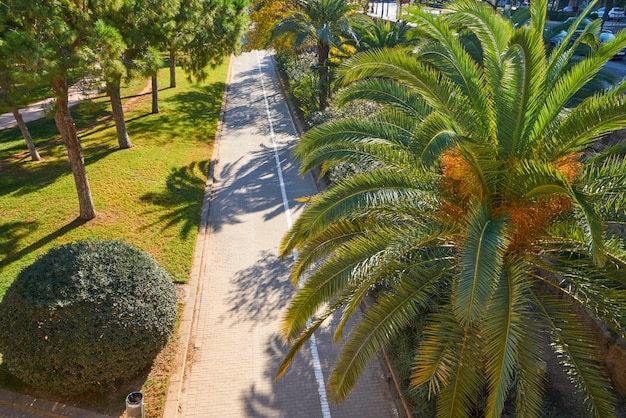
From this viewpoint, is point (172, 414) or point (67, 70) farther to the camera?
point (67, 70)

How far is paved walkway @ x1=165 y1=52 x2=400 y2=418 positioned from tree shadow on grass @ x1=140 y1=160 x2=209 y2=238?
0.41 meters

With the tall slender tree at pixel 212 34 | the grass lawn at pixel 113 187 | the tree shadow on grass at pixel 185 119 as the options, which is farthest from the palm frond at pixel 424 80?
the tree shadow on grass at pixel 185 119

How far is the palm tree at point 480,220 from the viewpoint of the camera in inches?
181

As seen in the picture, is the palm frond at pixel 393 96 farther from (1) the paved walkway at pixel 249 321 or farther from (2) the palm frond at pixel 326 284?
(1) the paved walkway at pixel 249 321

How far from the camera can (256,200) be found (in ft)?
44.9

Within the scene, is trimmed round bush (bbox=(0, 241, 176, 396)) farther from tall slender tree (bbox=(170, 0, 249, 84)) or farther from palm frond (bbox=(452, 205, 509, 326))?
tall slender tree (bbox=(170, 0, 249, 84))

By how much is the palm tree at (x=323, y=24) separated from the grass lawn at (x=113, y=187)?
535cm

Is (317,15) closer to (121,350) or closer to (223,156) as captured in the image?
(223,156)

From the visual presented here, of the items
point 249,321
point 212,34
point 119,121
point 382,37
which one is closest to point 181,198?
point 119,121

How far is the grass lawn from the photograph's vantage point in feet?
34.9

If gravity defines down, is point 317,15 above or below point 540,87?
above

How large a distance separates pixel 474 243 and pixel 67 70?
7961 millimetres

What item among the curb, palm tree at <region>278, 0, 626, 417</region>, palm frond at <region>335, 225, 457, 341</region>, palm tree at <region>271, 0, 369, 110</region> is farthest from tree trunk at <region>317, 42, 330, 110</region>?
palm frond at <region>335, 225, 457, 341</region>

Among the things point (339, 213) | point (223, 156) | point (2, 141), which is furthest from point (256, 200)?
point (2, 141)
